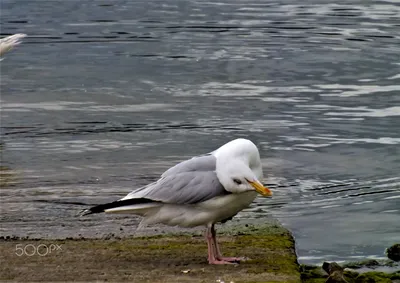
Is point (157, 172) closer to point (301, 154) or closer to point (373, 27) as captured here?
point (301, 154)

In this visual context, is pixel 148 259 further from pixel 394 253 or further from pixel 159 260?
pixel 394 253

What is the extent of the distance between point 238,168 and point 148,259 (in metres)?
0.92

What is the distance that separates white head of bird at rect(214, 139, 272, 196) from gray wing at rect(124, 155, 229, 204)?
77 mm

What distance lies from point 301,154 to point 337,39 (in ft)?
30.6

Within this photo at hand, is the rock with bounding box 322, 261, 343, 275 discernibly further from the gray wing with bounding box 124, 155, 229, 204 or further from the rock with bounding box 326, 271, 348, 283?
the gray wing with bounding box 124, 155, 229, 204

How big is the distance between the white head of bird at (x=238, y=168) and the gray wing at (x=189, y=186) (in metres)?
0.08

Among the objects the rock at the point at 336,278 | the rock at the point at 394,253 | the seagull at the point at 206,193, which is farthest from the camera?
the rock at the point at 394,253

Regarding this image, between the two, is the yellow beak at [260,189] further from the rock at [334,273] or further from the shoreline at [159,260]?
the rock at [334,273]

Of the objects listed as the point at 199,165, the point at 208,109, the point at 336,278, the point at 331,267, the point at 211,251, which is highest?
the point at 199,165

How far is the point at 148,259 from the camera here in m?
7.45

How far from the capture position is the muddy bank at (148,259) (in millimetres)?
6953

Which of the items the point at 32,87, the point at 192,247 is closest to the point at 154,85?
the point at 32,87

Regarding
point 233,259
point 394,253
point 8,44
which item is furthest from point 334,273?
point 8,44

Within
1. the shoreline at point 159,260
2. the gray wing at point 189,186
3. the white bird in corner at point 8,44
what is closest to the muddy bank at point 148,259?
the shoreline at point 159,260
